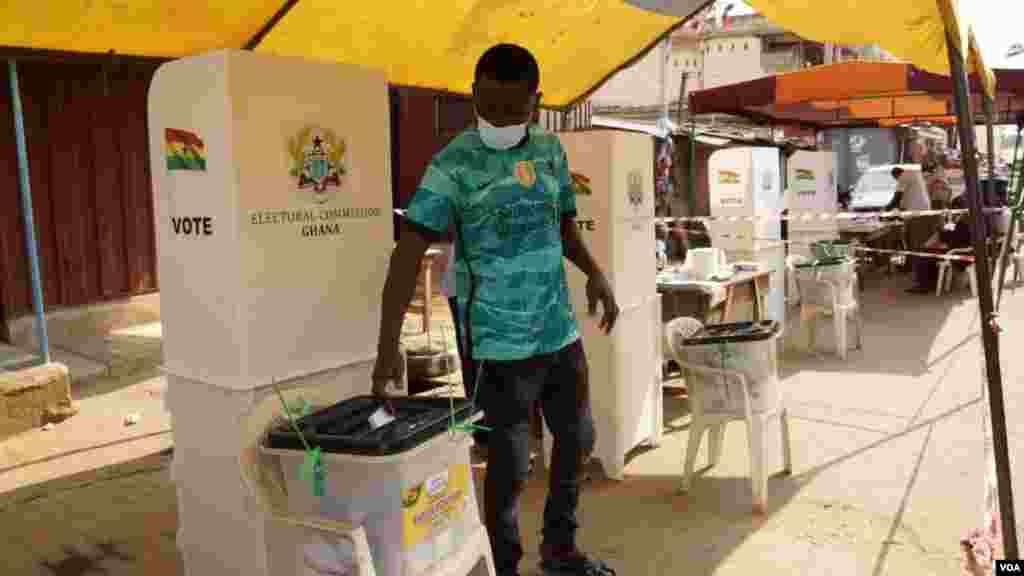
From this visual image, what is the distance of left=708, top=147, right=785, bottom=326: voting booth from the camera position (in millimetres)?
7836

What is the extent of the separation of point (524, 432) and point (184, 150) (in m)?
1.47

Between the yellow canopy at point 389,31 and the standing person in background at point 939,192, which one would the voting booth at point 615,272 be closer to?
the yellow canopy at point 389,31

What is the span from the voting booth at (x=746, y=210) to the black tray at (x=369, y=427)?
18.7 feet

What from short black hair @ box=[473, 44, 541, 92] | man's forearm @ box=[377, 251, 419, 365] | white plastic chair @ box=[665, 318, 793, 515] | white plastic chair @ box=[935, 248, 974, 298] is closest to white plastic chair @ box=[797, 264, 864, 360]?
white plastic chair @ box=[665, 318, 793, 515]

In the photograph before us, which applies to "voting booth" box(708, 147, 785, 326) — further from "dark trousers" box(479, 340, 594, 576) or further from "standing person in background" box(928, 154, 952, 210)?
"standing person in background" box(928, 154, 952, 210)

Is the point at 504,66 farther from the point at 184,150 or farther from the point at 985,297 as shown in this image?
the point at 985,297

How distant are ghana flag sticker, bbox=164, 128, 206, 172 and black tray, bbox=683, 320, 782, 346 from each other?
8.22 feet

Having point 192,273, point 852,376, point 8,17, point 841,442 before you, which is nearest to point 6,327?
point 8,17

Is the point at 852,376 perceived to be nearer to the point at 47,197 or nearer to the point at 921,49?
the point at 921,49

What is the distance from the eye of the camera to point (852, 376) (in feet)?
22.3

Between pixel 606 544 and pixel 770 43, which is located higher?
pixel 770 43

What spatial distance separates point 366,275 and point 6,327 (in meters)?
5.44

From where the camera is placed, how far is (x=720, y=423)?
4234mm

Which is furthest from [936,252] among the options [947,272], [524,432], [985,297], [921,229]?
[524,432]
